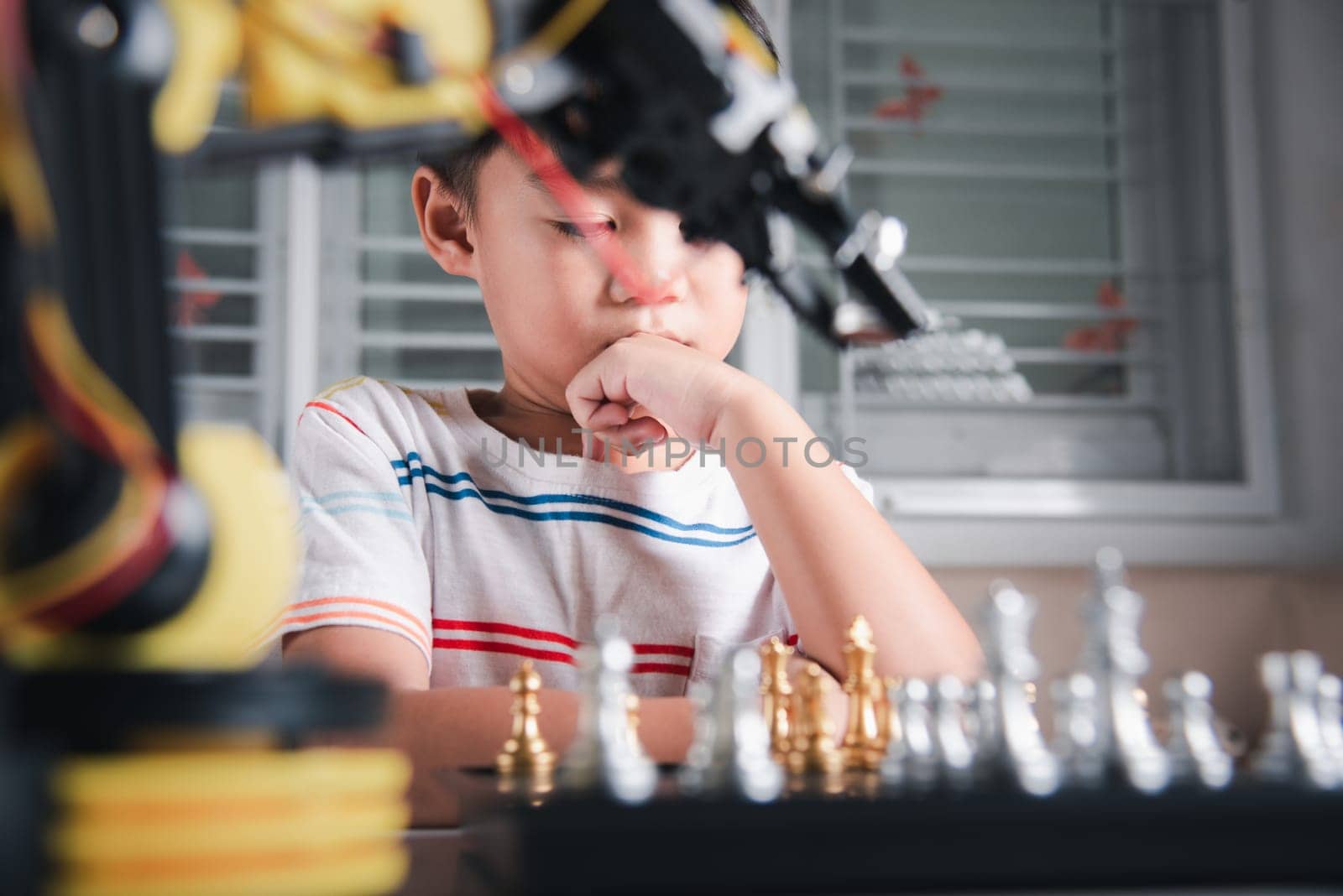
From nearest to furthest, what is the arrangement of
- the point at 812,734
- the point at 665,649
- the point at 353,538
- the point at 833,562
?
the point at 812,734 → the point at 833,562 → the point at 353,538 → the point at 665,649

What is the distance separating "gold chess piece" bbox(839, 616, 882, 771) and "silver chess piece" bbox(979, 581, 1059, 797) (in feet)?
0.34

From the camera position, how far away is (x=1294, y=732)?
0.37 m

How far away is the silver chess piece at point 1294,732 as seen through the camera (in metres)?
0.36

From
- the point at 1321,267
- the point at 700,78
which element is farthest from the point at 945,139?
the point at 700,78

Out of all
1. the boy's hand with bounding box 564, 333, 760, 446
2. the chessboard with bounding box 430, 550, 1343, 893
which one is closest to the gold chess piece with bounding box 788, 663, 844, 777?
the chessboard with bounding box 430, 550, 1343, 893

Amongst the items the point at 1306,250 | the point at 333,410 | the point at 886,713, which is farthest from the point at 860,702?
the point at 1306,250

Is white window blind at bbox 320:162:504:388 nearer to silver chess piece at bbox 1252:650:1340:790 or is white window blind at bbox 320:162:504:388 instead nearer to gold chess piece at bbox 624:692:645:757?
gold chess piece at bbox 624:692:645:757

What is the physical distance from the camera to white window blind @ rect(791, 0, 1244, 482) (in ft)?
7.57

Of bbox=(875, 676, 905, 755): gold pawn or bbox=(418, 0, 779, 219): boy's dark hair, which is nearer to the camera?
Result: bbox=(875, 676, 905, 755): gold pawn

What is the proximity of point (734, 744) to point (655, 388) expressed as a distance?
57 cm

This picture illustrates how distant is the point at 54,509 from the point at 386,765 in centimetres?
11

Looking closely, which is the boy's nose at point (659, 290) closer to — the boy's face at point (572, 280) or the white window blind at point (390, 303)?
the boy's face at point (572, 280)

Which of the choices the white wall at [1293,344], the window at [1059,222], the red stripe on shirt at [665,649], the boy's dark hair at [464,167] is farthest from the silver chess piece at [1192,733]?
the window at [1059,222]

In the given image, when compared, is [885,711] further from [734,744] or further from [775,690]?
[734,744]
